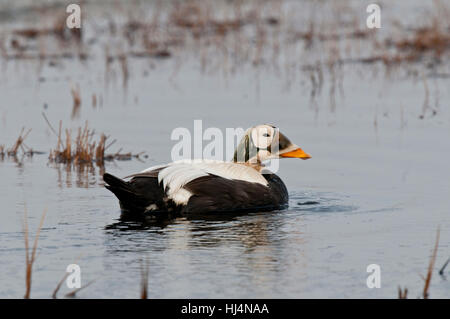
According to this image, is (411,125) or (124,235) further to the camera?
(411,125)

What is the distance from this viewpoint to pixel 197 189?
9.42 metres

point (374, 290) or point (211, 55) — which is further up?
point (211, 55)

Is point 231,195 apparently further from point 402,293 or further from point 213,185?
point 402,293

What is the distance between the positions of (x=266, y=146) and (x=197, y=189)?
1.03 m

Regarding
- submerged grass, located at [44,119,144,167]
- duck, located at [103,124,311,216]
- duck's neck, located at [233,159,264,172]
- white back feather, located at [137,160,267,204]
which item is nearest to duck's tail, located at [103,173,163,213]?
duck, located at [103,124,311,216]

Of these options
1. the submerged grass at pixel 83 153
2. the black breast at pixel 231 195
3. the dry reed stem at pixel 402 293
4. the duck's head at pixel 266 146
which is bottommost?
the dry reed stem at pixel 402 293

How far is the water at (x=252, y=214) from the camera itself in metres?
6.95

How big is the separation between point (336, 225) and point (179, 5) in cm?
1656

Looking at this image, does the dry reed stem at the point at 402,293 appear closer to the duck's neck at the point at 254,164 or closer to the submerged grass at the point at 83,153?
the duck's neck at the point at 254,164

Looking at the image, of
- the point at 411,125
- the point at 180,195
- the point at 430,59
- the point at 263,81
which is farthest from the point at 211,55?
the point at 180,195

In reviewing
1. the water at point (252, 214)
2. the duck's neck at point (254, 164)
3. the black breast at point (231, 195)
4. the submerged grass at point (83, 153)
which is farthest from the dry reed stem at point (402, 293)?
the submerged grass at point (83, 153)
